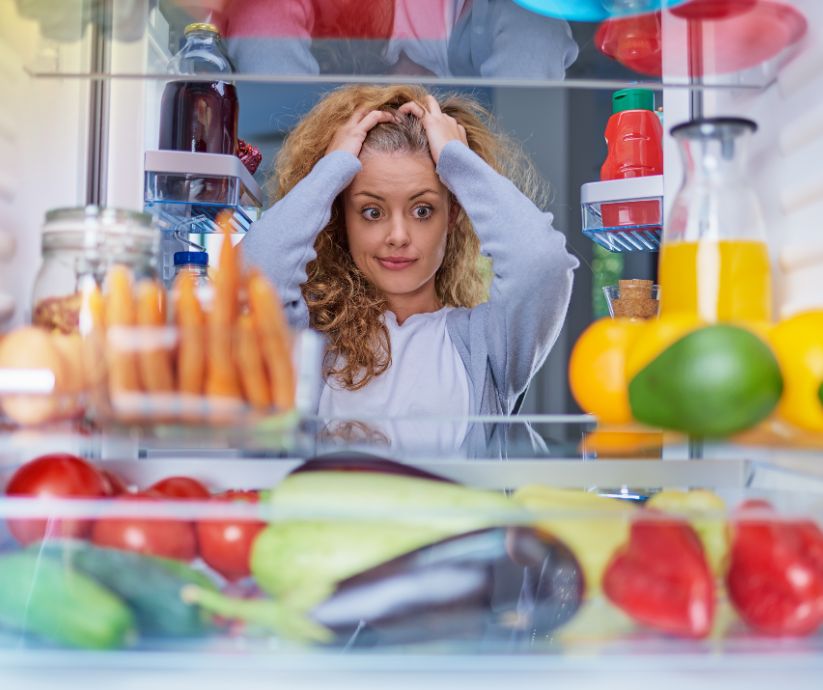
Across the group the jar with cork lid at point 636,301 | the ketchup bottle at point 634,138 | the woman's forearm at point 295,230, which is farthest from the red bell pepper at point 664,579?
the ketchup bottle at point 634,138

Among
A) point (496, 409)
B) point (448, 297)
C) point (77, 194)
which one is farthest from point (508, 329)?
point (77, 194)

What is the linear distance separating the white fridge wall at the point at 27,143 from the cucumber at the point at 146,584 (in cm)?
24

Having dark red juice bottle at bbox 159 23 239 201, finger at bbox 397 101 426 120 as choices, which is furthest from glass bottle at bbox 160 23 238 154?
finger at bbox 397 101 426 120

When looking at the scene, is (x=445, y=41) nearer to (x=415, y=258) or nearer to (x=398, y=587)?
(x=398, y=587)

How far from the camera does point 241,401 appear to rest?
1.89 ft

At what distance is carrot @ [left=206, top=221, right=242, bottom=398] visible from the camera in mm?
573

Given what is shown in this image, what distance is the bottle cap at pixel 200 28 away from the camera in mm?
864

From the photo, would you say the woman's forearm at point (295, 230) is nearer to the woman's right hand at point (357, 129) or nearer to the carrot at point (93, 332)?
the woman's right hand at point (357, 129)

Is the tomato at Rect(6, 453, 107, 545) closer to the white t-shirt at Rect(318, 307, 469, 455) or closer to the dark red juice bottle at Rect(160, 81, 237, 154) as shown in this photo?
the dark red juice bottle at Rect(160, 81, 237, 154)

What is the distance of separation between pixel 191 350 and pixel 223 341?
0.07ft

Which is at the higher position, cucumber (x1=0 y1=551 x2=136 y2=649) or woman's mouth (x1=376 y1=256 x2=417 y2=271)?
woman's mouth (x1=376 y1=256 x2=417 y2=271)

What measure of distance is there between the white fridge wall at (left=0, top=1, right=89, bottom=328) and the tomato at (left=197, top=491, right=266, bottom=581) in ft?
0.87

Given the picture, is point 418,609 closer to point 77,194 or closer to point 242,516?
point 242,516

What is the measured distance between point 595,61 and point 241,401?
0.51 metres
